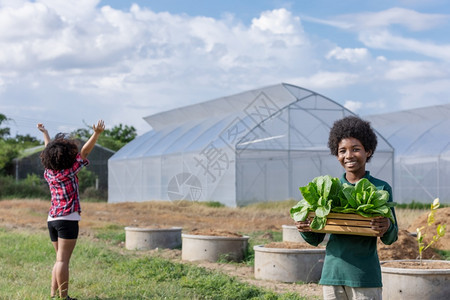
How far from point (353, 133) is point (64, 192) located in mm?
2743

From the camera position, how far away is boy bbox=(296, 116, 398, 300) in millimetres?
3170

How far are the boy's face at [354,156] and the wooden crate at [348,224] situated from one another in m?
0.29

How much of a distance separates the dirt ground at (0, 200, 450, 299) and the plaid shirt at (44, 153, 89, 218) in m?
2.65

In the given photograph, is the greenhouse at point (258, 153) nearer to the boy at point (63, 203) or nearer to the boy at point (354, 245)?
the boy at point (63, 203)

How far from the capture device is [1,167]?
3020 centimetres

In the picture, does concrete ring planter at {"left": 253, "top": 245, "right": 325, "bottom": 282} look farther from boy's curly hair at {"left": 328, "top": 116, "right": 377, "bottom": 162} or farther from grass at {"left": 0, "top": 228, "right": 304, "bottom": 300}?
boy's curly hair at {"left": 328, "top": 116, "right": 377, "bottom": 162}

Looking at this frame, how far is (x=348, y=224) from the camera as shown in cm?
317

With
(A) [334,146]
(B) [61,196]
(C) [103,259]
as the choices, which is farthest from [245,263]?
(A) [334,146]

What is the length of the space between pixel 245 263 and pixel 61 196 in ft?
13.8

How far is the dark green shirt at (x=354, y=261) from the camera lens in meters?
3.17

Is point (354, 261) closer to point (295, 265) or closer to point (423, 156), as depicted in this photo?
point (295, 265)

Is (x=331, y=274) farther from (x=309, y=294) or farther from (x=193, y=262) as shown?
(x=193, y=262)

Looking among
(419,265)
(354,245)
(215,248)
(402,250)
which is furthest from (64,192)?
(402,250)

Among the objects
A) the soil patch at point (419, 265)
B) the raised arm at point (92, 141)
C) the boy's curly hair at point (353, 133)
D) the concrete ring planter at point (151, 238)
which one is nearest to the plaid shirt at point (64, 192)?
the raised arm at point (92, 141)
